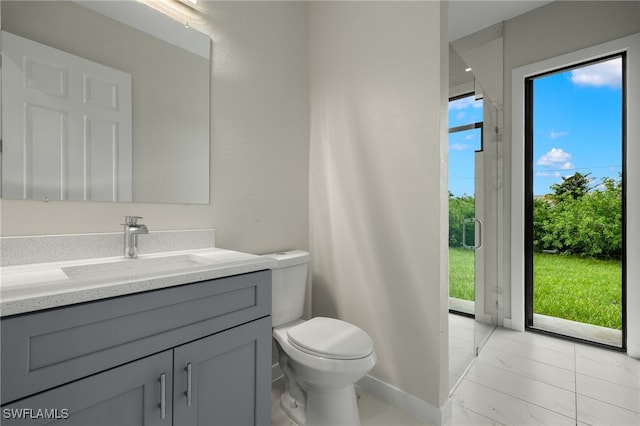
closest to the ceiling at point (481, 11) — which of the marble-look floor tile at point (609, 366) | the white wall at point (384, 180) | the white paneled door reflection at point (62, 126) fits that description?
the white wall at point (384, 180)

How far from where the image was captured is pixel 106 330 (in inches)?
33.6

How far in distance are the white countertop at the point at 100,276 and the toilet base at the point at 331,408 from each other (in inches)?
28.4

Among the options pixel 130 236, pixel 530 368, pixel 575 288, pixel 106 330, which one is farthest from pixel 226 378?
pixel 575 288

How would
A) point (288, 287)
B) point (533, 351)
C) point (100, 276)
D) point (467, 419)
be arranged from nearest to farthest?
point (100, 276) → point (467, 419) → point (288, 287) → point (533, 351)

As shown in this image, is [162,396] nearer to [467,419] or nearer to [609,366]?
[467,419]

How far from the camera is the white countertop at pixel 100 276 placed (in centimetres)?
75

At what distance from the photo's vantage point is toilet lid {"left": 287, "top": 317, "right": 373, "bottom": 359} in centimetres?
135

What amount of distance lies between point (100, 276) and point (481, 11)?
10.7ft

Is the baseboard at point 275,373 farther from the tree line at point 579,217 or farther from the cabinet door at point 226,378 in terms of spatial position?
the tree line at point 579,217

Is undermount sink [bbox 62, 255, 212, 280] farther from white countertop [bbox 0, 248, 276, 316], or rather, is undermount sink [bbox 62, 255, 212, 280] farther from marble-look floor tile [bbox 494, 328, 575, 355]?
marble-look floor tile [bbox 494, 328, 575, 355]

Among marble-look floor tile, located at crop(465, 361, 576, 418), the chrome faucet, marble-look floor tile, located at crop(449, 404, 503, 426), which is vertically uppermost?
the chrome faucet

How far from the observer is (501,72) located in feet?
9.12

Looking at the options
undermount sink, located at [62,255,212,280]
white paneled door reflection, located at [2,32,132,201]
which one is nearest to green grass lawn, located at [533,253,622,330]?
undermount sink, located at [62,255,212,280]

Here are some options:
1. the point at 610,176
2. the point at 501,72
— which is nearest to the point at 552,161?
the point at 610,176
